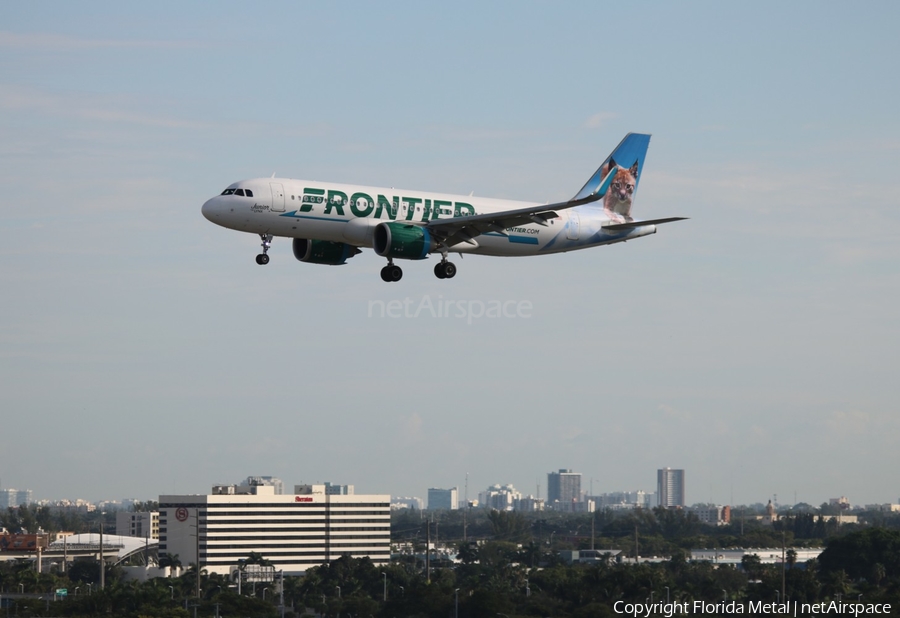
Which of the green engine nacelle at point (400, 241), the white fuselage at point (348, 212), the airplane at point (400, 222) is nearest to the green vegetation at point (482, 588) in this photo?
the airplane at point (400, 222)

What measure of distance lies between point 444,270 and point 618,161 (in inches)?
716

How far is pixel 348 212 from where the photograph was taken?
6512 centimetres

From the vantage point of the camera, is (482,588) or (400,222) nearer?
(400,222)

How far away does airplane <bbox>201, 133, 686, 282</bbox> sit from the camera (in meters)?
63.3

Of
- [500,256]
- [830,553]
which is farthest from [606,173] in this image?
[830,553]

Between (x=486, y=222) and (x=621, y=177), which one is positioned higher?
(x=621, y=177)

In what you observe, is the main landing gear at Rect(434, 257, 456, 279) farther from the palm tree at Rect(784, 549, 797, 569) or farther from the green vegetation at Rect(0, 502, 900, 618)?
the palm tree at Rect(784, 549, 797, 569)

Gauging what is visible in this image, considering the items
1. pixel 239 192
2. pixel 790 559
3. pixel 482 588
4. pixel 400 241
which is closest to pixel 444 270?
pixel 400 241

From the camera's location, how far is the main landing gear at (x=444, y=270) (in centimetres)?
7062

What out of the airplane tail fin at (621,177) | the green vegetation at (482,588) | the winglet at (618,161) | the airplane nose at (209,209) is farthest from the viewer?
the green vegetation at (482,588)

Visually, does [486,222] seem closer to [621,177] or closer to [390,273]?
[390,273]

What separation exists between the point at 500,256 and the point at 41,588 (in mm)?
103850

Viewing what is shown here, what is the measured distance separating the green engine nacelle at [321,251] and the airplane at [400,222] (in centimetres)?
5

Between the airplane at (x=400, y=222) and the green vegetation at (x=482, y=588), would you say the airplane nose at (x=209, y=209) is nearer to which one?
the airplane at (x=400, y=222)
